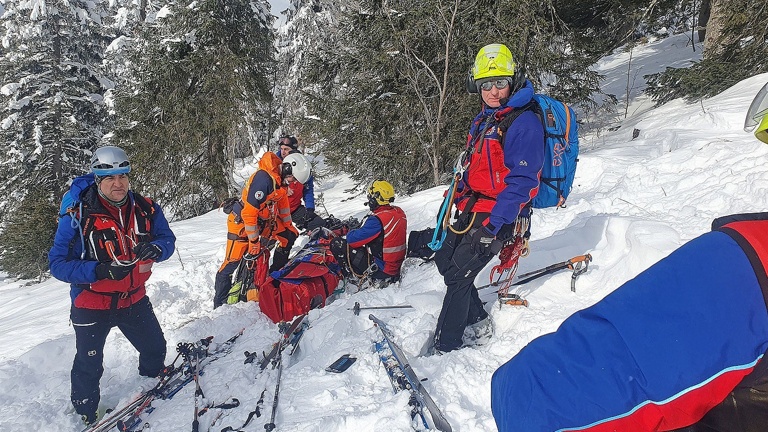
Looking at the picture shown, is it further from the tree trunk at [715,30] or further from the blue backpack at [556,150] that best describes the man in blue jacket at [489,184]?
the tree trunk at [715,30]

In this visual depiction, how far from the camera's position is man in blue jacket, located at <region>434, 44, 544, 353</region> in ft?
9.82

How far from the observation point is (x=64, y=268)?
10.2 feet

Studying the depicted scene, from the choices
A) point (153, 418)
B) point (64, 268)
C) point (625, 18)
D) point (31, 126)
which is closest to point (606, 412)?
point (153, 418)

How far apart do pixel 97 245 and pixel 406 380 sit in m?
2.55

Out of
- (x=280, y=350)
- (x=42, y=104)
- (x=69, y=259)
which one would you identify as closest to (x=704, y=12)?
(x=280, y=350)

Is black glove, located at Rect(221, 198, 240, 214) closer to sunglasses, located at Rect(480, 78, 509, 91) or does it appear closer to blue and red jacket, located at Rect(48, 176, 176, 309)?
blue and red jacket, located at Rect(48, 176, 176, 309)

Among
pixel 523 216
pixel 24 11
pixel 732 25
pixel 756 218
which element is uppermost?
→ pixel 24 11

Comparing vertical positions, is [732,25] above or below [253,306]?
→ above

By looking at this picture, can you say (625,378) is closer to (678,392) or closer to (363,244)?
(678,392)

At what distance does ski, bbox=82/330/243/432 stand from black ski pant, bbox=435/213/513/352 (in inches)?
83.7

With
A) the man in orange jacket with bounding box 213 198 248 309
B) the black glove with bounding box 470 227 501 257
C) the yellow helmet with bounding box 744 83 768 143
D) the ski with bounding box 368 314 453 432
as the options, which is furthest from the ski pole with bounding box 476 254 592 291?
the man in orange jacket with bounding box 213 198 248 309

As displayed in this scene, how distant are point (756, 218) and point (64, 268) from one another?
3820 mm

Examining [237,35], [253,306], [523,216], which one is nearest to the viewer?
[523,216]

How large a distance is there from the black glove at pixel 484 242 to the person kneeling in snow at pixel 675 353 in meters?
2.07
